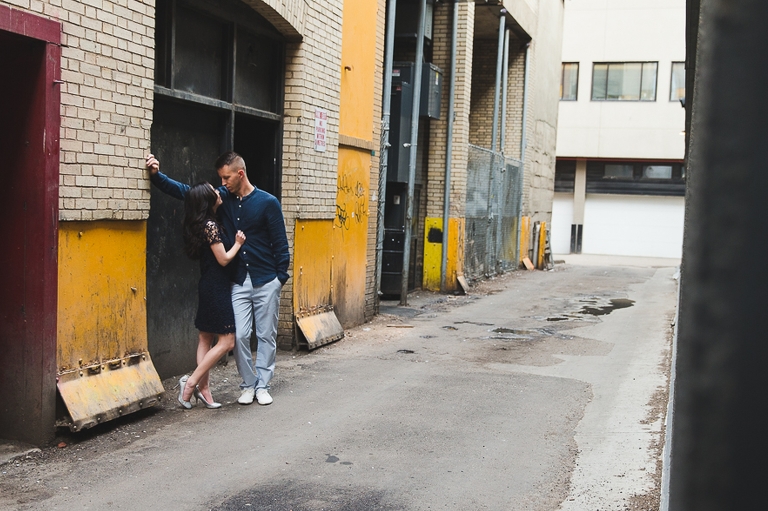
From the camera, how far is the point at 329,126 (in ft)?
33.5

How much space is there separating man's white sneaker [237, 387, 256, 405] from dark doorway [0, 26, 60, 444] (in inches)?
68.2

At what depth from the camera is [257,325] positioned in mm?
6887

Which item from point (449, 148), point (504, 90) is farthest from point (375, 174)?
point (504, 90)

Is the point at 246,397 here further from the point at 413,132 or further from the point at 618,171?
the point at 618,171

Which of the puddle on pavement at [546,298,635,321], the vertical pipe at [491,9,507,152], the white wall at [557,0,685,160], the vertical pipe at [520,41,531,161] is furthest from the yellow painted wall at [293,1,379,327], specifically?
the white wall at [557,0,685,160]

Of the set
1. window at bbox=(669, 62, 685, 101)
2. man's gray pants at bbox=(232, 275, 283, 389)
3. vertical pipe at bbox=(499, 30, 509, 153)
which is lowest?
man's gray pants at bbox=(232, 275, 283, 389)

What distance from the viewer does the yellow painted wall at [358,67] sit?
1074 cm

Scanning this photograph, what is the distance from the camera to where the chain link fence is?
1823cm

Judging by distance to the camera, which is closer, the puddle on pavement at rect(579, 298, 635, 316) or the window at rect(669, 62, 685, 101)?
the puddle on pavement at rect(579, 298, 635, 316)

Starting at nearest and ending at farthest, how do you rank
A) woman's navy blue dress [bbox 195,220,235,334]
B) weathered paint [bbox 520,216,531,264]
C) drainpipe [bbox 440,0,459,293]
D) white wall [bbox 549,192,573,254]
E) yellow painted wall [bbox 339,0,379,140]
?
woman's navy blue dress [bbox 195,220,235,334], yellow painted wall [bbox 339,0,379,140], drainpipe [bbox 440,0,459,293], weathered paint [bbox 520,216,531,264], white wall [bbox 549,192,573,254]

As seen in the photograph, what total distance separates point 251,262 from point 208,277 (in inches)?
15.1

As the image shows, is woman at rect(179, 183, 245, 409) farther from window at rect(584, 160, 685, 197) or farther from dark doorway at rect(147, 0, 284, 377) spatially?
window at rect(584, 160, 685, 197)

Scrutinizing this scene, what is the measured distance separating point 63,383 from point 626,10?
112 ft

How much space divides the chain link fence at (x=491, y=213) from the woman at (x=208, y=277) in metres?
11.6
